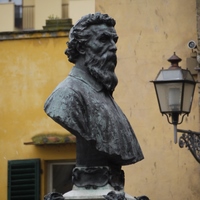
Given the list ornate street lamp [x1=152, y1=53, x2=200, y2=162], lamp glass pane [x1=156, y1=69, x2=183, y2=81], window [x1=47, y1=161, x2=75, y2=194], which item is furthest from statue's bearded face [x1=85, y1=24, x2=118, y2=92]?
window [x1=47, y1=161, x2=75, y2=194]

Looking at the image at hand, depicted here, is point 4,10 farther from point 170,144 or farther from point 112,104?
point 112,104

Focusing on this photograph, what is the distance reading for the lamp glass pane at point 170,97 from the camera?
1600 centimetres

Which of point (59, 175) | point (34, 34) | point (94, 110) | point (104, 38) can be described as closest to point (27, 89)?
point (34, 34)

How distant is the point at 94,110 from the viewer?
11.9 meters

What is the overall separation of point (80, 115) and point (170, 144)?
8.88 m

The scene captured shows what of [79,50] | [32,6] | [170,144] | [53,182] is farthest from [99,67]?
[32,6]

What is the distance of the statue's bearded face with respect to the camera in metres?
12.1

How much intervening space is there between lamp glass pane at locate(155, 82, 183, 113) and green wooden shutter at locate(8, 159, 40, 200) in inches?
284

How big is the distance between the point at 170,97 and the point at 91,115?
4214 mm

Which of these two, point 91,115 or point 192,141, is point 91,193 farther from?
point 192,141

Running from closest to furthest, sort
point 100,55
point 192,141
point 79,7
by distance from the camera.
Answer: point 100,55, point 192,141, point 79,7

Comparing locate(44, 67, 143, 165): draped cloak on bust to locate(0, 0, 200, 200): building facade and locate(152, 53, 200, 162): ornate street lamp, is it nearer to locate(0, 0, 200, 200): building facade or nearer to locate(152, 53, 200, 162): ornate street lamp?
locate(152, 53, 200, 162): ornate street lamp

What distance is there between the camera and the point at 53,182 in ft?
76.8

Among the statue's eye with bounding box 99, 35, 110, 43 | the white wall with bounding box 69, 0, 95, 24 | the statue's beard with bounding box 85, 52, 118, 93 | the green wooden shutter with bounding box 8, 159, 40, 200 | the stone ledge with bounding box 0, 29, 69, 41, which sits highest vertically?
the white wall with bounding box 69, 0, 95, 24
